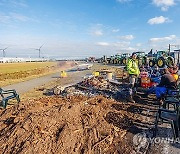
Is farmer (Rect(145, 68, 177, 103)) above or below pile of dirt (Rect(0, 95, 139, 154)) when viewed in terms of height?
above

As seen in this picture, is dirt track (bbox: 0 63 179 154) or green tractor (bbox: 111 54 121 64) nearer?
dirt track (bbox: 0 63 179 154)

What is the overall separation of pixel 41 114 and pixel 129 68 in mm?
5651

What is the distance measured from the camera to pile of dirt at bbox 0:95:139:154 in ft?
17.2

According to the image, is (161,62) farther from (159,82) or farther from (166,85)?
(166,85)

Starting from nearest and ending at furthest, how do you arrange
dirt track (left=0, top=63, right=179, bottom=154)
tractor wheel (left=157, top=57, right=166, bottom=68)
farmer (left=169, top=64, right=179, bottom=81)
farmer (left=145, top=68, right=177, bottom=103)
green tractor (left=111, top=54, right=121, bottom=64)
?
dirt track (left=0, top=63, right=179, bottom=154) < farmer (left=145, top=68, right=177, bottom=103) < farmer (left=169, top=64, right=179, bottom=81) < tractor wheel (left=157, top=57, right=166, bottom=68) < green tractor (left=111, top=54, right=121, bottom=64)

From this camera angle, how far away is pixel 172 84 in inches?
340

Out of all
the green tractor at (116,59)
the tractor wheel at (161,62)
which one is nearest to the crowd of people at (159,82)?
the tractor wheel at (161,62)

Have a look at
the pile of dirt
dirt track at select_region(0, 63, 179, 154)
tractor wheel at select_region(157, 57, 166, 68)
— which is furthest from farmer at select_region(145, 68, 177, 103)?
tractor wheel at select_region(157, 57, 166, 68)

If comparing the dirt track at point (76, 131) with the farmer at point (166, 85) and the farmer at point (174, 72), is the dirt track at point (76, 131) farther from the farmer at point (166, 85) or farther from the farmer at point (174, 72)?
the farmer at point (174, 72)

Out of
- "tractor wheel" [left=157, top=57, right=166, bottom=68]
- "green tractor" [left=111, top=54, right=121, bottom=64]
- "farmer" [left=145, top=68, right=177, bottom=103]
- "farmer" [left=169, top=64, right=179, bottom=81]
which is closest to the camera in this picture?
"farmer" [left=145, top=68, right=177, bottom=103]

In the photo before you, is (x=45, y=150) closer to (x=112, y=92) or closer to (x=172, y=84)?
(x=172, y=84)

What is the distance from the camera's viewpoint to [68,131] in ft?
19.0

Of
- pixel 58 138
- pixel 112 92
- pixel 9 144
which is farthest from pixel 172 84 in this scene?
pixel 9 144

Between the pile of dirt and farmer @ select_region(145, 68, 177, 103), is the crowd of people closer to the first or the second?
farmer @ select_region(145, 68, 177, 103)
